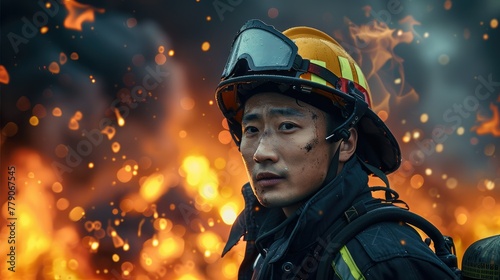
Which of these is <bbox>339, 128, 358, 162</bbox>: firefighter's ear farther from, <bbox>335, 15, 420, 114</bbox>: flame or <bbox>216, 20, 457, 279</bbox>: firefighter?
<bbox>335, 15, 420, 114</bbox>: flame

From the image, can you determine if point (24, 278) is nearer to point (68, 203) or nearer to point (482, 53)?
point (68, 203)

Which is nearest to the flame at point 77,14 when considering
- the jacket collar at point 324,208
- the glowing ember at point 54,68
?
the glowing ember at point 54,68

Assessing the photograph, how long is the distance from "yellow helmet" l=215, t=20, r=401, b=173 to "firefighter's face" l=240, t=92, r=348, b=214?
8cm

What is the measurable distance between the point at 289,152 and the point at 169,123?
648 centimetres

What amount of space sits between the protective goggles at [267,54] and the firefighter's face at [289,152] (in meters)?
0.19

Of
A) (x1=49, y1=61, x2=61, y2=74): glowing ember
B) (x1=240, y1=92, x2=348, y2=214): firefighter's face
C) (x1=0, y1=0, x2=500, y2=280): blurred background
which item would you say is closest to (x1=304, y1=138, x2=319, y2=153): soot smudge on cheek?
(x1=240, y1=92, x2=348, y2=214): firefighter's face

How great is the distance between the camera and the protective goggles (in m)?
3.19

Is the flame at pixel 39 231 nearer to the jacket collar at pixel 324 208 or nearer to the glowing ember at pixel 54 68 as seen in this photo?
the glowing ember at pixel 54 68

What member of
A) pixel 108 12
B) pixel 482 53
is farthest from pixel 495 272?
pixel 482 53

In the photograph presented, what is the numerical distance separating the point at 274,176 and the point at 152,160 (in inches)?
252

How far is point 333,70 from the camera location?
3248mm

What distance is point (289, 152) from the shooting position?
3.08 meters

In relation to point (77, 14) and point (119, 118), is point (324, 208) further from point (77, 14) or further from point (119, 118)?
point (77, 14)

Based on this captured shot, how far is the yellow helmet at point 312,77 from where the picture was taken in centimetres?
315
